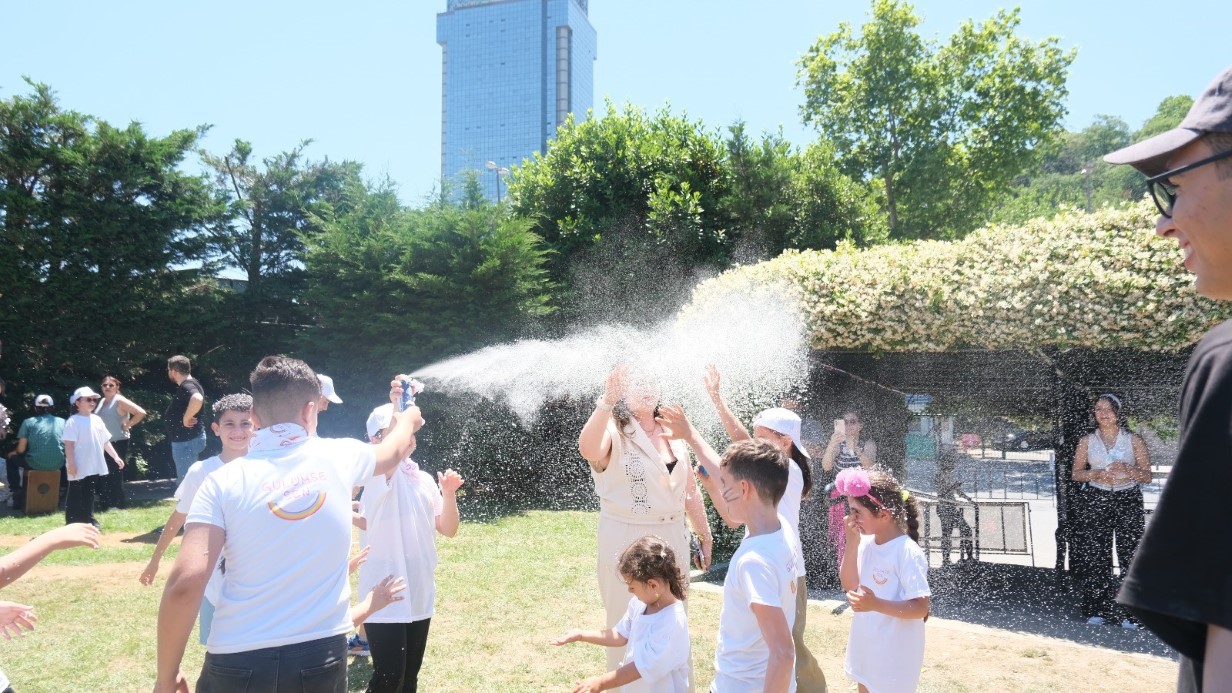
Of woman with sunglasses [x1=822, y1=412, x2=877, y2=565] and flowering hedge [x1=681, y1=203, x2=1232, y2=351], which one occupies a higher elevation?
flowering hedge [x1=681, y1=203, x2=1232, y2=351]

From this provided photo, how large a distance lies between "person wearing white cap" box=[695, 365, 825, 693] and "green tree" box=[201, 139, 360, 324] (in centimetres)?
1644

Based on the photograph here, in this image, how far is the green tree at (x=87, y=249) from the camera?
16.1 m

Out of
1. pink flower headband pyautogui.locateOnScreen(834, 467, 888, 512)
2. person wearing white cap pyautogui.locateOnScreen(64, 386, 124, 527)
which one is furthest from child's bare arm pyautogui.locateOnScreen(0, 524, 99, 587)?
person wearing white cap pyautogui.locateOnScreen(64, 386, 124, 527)

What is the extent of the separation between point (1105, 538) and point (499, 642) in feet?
17.8

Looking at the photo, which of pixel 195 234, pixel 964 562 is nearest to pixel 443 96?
pixel 195 234

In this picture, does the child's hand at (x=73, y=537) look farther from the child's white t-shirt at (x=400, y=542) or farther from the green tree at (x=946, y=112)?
the green tree at (x=946, y=112)

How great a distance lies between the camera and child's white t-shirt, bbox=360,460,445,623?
443 centimetres

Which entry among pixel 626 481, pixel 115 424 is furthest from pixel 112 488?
pixel 626 481

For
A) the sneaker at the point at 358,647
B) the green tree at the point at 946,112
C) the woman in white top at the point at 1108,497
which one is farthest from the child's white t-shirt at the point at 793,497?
the green tree at the point at 946,112

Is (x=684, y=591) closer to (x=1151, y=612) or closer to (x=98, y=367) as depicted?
(x=1151, y=612)

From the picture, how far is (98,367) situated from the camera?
16.6 m

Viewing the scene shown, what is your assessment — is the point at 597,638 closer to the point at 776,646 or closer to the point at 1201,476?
the point at 776,646

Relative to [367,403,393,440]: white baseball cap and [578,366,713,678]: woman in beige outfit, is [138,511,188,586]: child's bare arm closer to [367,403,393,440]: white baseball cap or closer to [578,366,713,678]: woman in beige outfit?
[367,403,393,440]: white baseball cap

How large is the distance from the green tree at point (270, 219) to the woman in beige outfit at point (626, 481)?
1636cm
